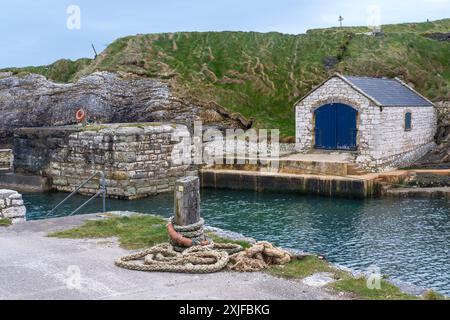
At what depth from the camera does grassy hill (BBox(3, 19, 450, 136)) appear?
39.2m

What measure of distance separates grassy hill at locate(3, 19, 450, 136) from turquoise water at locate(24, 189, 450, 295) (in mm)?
12511

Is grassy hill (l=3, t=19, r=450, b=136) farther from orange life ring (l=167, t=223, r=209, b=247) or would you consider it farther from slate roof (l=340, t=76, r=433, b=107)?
orange life ring (l=167, t=223, r=209, b=247)

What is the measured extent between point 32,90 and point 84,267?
102 ft

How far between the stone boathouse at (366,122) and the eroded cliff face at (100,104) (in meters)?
7.90

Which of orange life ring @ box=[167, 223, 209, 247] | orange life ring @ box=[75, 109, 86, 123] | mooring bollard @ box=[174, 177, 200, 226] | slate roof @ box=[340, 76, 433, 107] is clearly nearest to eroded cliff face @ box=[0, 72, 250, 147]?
Result: orange life ring @ box=[75, 109, 86, 123]

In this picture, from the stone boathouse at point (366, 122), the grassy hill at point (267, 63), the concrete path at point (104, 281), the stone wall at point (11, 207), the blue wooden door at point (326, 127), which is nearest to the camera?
the concrete path at point (104, 281)

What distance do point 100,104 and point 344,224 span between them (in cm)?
2072

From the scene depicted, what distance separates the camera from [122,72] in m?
39.1

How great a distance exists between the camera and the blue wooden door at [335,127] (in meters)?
27.8

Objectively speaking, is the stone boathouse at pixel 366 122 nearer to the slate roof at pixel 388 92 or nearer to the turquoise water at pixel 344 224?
the slate roof at pixel 388 92

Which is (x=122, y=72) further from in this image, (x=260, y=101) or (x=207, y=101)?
(x=260, y=101)

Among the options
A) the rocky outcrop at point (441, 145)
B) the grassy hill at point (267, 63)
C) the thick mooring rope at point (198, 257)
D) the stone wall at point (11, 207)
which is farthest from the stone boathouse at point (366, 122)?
the thick mooring rope at point (198, 257)

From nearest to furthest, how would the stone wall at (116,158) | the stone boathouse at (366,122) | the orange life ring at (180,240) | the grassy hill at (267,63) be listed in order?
the orange life ring at (180,240)
the stone wall at (116,158)
the stone boathouse at (366,122)
the grassy hill at (267,63)

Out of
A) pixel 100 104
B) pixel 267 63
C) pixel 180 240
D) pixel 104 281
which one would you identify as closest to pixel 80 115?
pixel 100 104
